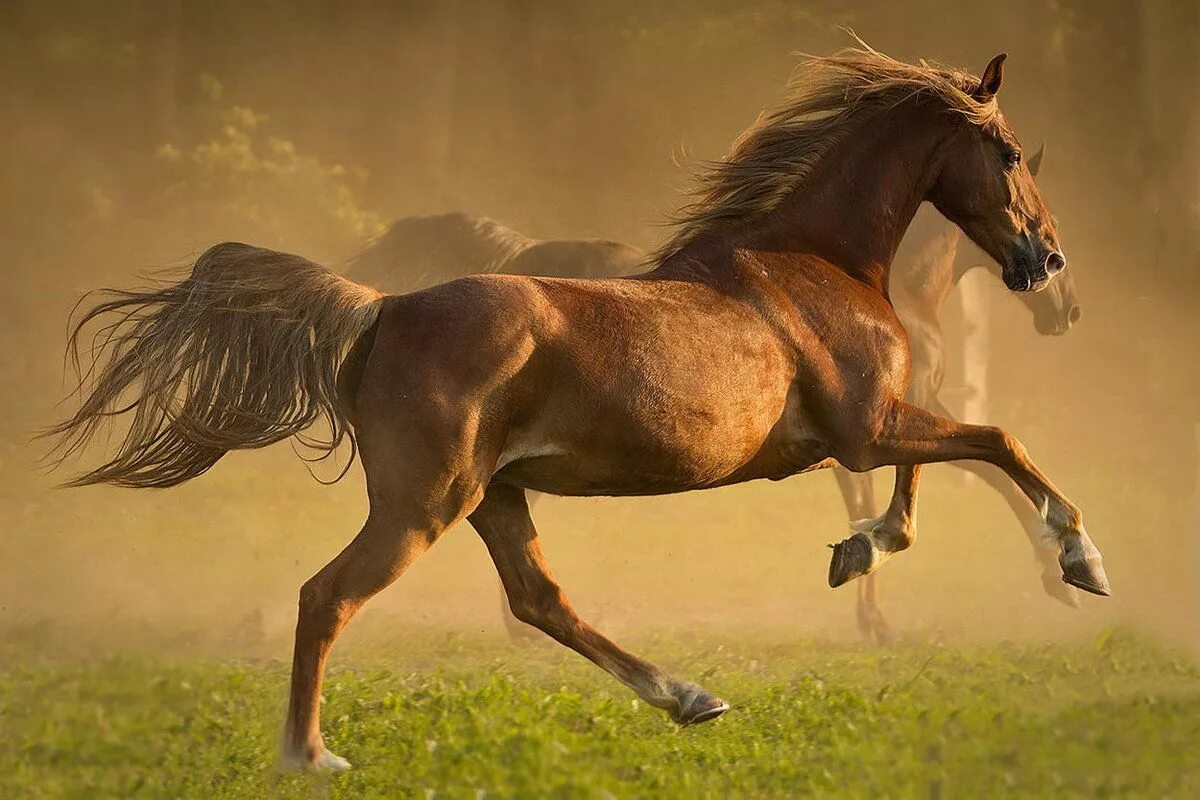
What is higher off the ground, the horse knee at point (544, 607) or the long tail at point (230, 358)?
the long tail at point (230, 358)

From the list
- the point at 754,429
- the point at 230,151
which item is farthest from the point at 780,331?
the point at 230,151

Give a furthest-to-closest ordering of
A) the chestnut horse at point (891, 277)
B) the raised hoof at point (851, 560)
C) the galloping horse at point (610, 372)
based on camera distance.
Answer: the chestnut horse at point (891, 277), the raised hoof at point (851, 560), the galloping horse at point (610, 372)

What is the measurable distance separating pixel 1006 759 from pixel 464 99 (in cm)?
1009

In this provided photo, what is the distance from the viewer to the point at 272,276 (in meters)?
4.95

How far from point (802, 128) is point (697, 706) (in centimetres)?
222

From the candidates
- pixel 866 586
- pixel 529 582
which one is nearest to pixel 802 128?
pixel 529 582

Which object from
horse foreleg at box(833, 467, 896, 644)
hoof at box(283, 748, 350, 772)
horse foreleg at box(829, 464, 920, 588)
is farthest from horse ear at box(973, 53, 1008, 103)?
horse foreleg at box(833, 467, 896, 644)

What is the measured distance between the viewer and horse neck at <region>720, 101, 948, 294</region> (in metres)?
5.67

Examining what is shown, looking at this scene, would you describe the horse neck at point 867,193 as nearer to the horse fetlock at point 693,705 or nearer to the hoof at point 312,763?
the horse fetlock at point 693,705

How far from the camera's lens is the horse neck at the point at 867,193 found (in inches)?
223

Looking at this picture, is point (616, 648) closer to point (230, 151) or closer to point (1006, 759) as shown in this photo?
point (1006, 759)

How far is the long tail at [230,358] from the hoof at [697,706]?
54.2 inches

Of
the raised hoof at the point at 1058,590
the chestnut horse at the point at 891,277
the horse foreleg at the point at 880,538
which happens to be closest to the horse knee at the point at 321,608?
the horse foreleg at the point at 880,538

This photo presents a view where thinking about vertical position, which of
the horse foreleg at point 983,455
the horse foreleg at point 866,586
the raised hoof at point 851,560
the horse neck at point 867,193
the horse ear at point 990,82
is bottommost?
the horse foreleg at point 866,586
